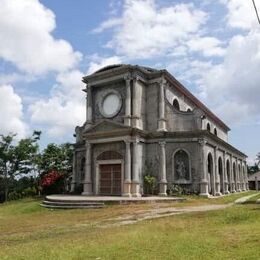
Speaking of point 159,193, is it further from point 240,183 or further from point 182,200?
point 240,183

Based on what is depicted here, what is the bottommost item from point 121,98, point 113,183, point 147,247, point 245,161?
point 147,247

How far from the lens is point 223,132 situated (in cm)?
4881

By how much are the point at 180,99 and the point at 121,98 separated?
629cm

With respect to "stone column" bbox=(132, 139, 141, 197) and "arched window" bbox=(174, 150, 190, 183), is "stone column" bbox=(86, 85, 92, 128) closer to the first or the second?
"stone column" bbox=(132, 139, 141, 197)

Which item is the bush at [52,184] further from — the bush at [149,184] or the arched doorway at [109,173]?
the bush at [149,184]

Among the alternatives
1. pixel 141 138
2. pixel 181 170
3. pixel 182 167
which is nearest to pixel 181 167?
pixel 182 167

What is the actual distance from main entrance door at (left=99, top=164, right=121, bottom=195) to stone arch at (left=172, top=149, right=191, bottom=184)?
4.23 meters

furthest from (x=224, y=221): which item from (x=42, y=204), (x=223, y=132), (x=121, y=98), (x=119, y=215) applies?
(x=223, y=132)

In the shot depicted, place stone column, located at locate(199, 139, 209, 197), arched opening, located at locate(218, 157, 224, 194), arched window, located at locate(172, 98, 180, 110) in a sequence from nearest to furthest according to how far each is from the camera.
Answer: stone column, located at locate(199, 139, 209, 197) < arched window, located at locate(172, 98, 180, 110) < arched opening, located at locate(218, 157, 224, 194)

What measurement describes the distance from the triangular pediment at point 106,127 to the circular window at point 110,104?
1657 millimetres

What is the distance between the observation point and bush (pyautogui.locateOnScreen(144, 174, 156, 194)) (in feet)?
94.7

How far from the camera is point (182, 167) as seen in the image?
29656 mm

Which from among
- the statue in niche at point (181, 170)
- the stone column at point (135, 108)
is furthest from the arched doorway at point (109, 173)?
the statue in niche at point (181, 170)

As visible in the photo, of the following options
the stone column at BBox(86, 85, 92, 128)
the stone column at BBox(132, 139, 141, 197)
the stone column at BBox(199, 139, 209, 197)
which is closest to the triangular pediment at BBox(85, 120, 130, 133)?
the stone column at BBox(132, 139, 141, 197)
